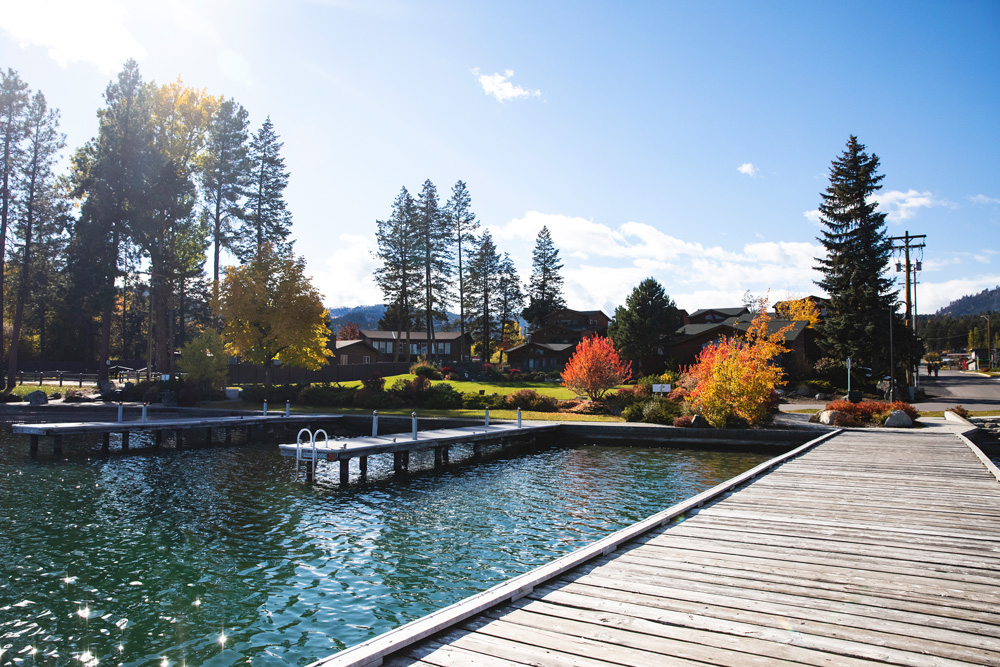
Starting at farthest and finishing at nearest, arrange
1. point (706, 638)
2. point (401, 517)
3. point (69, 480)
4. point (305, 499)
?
point (69, 480), point (305, 499), point (401, 517), point (706, 638)

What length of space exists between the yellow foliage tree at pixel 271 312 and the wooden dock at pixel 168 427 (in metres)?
8.27

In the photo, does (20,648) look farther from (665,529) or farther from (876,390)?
(876,390)

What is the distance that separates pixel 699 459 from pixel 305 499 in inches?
509

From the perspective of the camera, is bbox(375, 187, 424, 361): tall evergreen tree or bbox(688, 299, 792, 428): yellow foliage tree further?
bbox(375, 187, 424, 361): tall evergreen tree

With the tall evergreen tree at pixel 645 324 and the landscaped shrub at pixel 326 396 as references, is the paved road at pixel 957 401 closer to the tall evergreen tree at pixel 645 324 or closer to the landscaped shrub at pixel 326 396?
the tall evergreen tree at pixel 645 324

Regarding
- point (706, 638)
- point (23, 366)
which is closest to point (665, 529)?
point (706, 638)

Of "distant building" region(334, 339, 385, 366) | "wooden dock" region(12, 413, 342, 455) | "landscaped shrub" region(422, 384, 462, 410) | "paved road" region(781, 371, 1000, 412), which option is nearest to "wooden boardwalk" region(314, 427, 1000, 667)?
"wooden dock" region(12, 413, 342, 455)

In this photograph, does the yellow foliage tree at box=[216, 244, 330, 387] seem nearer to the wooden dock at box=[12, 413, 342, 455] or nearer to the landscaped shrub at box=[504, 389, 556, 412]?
the wooden dock at box=[12, 413, 342, 455]

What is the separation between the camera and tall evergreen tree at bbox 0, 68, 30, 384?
134ft

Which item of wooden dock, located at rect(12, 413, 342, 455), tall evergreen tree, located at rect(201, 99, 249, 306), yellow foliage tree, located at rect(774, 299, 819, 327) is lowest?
wooden dock, located at rect(12, 413, 342, 455)

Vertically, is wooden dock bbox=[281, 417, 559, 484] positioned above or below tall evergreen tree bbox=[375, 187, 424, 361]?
below

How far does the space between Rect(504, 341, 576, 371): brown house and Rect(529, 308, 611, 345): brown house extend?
8.04 metres

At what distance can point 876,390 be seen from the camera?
133 ft

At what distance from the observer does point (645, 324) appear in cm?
5406
